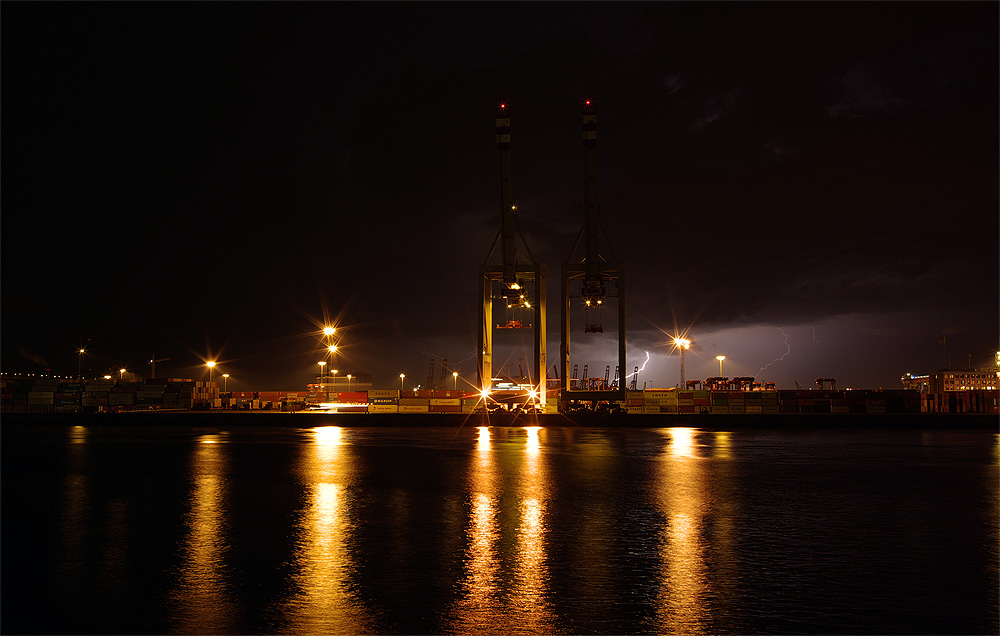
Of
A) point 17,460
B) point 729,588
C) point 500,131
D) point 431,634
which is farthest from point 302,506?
point 500,131

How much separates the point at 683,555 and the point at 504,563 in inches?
86.1

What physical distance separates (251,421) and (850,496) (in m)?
39.0

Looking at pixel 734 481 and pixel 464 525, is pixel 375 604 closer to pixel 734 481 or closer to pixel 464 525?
pixel 464 525

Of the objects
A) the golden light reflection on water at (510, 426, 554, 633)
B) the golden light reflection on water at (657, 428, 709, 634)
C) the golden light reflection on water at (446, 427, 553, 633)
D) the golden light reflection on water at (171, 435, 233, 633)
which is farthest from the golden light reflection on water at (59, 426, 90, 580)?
the golden light reflection on water at (657, 428, 709, 634)

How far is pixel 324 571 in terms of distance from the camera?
6832mm

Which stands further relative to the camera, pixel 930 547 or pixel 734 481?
pixel 734 481

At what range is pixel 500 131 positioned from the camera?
52.4 metres

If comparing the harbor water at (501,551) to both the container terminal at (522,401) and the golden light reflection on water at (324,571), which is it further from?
the container terminal at (522,401)

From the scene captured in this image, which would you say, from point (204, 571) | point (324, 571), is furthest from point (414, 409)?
point (324, 571)

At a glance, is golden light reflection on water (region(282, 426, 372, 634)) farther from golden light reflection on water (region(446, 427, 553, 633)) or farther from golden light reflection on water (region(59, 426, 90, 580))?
golden light reflection on water (region(59, 426, 90, 580))

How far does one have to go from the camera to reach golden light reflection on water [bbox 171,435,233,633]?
5.42 m

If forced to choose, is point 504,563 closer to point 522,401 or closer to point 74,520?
point 74,520

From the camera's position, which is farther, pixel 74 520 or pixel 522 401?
pixel 522 401

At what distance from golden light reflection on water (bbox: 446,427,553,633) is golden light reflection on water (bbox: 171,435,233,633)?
6.87 feet
